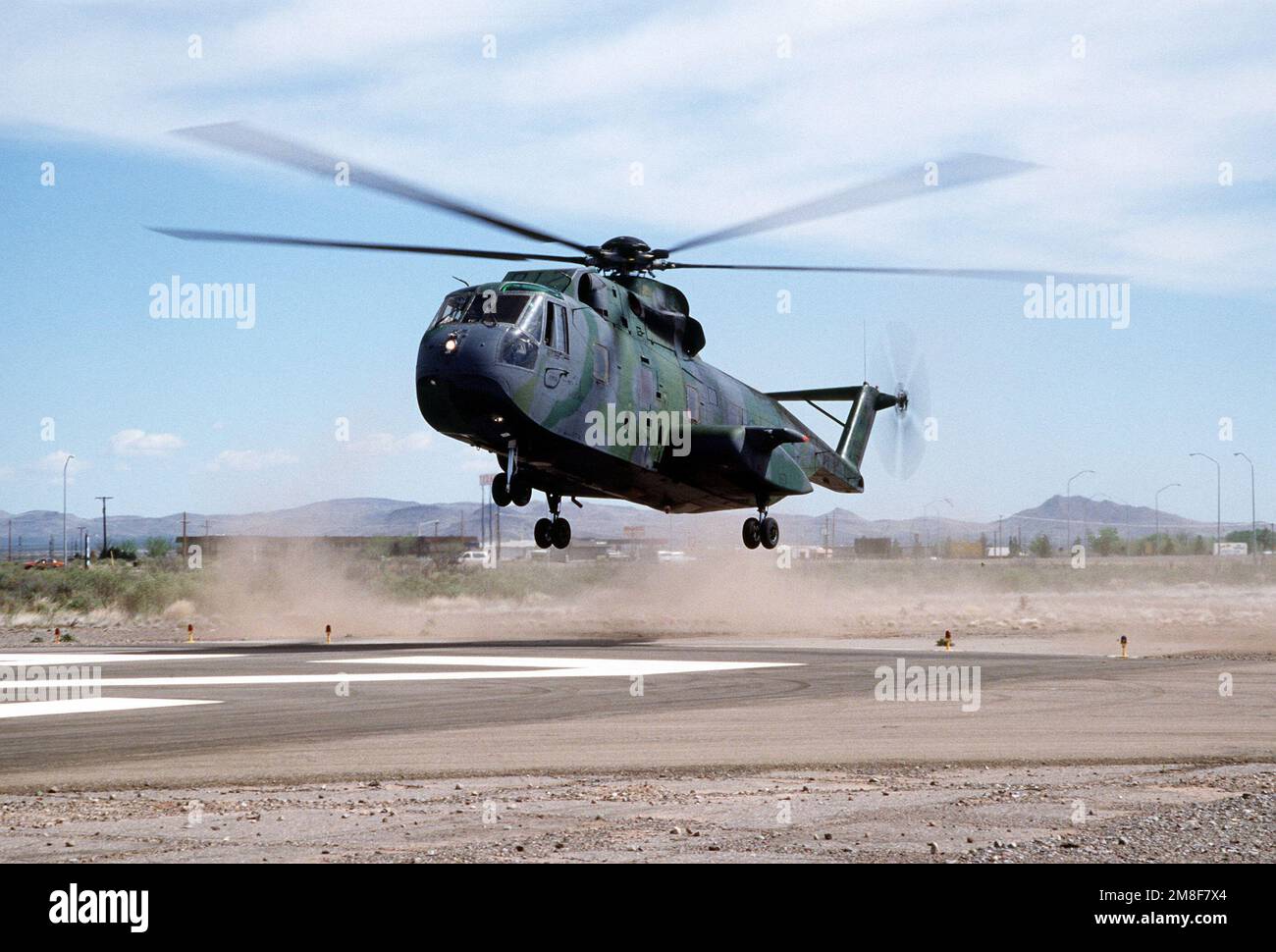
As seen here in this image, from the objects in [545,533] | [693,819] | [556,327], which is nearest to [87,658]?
[545,533]

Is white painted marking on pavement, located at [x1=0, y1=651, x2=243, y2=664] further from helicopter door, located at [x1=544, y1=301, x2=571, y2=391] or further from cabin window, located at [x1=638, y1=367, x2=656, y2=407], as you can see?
cabin window, located at [x1=638, y1=367, x2=656, y2=407]

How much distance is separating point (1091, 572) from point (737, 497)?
71500 millimetres

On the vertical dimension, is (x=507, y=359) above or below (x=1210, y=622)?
above

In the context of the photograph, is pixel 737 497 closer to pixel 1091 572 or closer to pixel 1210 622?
pixel 1210 622

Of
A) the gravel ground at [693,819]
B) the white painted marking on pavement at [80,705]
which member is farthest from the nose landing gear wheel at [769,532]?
the gravel ground at [693,819]

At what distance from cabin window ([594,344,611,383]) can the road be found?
633cm

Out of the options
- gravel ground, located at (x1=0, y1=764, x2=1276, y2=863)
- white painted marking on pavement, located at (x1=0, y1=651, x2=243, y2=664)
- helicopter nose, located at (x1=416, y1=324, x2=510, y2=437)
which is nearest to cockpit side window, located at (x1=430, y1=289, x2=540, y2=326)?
helicopter nose, located at (x1=416, y1=324, x2=510, y2=437)

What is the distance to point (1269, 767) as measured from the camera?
15.4 m

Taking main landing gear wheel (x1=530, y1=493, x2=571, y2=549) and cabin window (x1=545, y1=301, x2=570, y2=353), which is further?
main landing gear wheel (x1=530, y1=493, x2=571, y2=549)

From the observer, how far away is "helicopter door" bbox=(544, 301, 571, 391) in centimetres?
2722

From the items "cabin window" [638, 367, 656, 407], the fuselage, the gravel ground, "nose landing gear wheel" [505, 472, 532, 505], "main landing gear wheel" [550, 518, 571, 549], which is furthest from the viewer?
"main landing gear wheel" [550, 518, 571, 549]
